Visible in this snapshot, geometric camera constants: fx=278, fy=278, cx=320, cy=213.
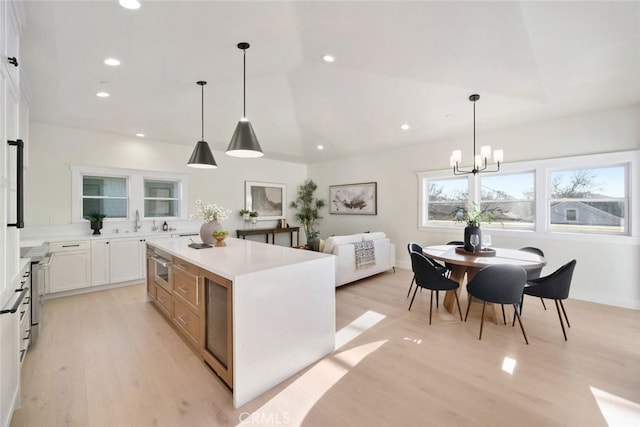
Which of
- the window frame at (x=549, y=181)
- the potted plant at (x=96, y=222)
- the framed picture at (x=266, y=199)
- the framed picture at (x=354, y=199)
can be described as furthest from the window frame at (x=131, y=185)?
the window frame at (x=549, y=181)

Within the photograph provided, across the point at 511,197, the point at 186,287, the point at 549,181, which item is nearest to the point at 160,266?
the point at 186,287

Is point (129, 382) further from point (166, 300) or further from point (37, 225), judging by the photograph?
point (37, 225)

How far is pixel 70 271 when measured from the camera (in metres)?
4.14

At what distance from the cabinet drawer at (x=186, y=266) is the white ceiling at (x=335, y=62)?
7.39 feet

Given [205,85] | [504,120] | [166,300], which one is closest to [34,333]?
[166,300]

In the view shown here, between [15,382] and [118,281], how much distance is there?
313 cm

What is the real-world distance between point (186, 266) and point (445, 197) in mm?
4786

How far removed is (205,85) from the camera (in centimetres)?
384

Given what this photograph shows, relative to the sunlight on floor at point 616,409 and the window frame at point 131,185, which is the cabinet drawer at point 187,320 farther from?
the window frame at point 131,185

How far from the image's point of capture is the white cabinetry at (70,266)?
4.03 m

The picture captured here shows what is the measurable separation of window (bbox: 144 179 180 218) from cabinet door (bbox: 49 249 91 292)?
4.30 feet

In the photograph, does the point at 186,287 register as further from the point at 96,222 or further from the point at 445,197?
the point at 445,197

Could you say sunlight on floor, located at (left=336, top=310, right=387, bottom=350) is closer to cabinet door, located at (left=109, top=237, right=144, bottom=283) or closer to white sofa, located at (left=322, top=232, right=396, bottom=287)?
white sofa, located at (left=322, top=232, right=396, bottom=287)

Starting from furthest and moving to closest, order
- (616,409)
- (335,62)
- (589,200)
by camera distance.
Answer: (589,200) → (335,62) → (616,409)
